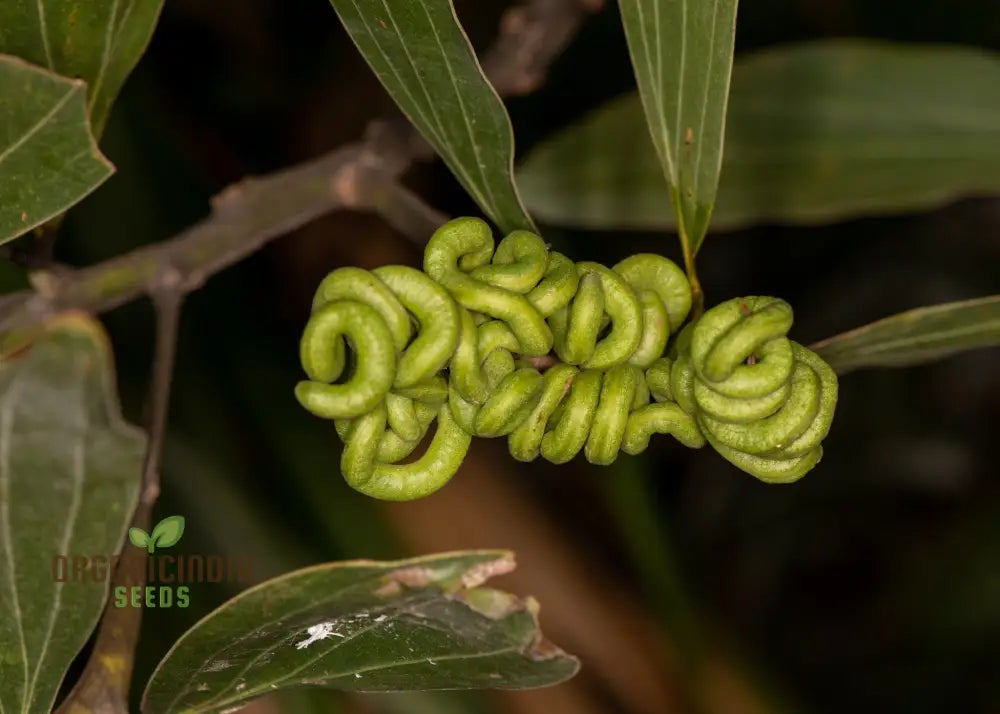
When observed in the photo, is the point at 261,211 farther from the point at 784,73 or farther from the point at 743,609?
the point at 743,609

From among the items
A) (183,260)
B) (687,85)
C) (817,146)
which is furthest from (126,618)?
(817,146)

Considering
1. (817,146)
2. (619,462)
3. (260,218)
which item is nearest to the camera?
(260,218)

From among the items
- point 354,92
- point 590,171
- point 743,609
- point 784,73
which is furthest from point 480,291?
point 743,609

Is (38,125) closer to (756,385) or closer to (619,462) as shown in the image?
(756,385)

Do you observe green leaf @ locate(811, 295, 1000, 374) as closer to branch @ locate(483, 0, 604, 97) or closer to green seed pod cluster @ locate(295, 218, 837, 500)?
green seed pod cluster @ locate(295, 218, 837, 500)

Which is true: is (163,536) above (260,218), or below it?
below
